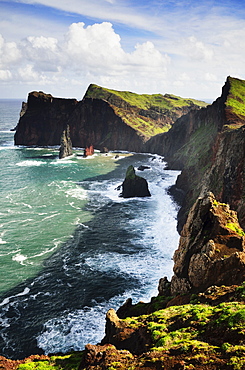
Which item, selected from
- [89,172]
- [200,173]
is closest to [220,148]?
[200,173]

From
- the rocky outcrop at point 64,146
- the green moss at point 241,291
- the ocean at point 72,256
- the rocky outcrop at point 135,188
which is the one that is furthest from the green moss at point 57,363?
the rocky outcrop at point 64,146

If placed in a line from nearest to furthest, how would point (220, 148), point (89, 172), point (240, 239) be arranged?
point (240, 239), point (220, 148), point (89, 172)

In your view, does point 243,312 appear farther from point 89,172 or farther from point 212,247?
point 89,172

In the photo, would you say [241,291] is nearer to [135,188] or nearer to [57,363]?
[57,363]

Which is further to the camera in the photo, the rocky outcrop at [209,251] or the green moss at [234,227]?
the green moss at [234,227]

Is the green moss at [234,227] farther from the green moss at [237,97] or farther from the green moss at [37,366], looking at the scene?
the green moss at [237,97]

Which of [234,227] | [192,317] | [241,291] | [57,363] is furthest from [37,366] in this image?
[234,227]

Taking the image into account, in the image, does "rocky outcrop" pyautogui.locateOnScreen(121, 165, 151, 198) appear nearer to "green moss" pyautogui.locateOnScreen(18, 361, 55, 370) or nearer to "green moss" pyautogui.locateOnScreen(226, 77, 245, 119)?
"green moss" pyautogui.locateOnScreen(226, 77, 245, 119)
